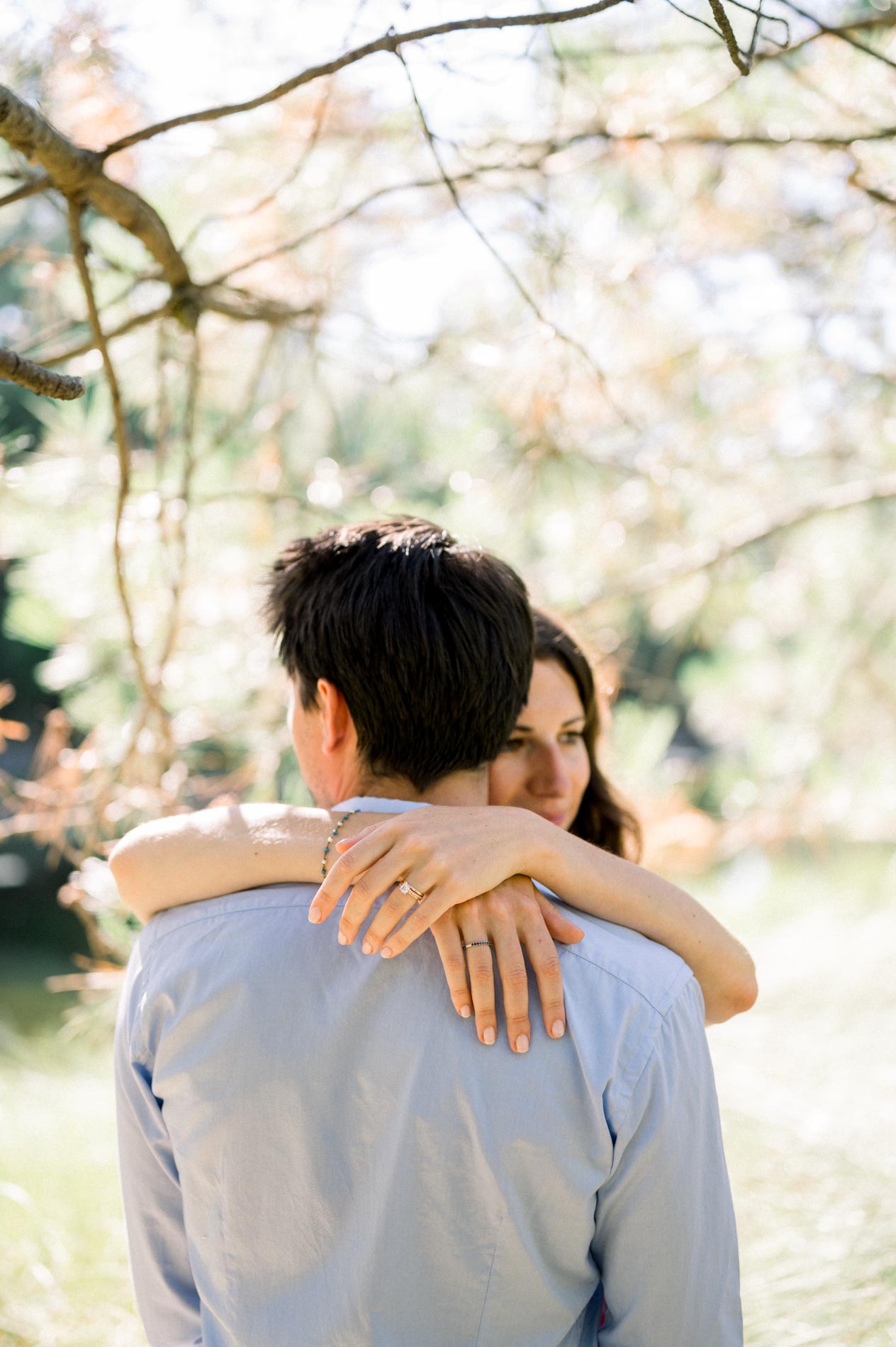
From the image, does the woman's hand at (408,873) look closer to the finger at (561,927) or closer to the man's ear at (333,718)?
the finger at (561,927)

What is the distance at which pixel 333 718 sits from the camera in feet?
3.72

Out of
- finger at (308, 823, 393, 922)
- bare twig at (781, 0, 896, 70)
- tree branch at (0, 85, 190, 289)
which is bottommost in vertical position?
finger at (308, 823, 393, 922)

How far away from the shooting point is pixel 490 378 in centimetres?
300

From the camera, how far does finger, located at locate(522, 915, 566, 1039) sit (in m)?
0.95

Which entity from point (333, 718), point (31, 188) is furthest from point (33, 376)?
point (31, 188)

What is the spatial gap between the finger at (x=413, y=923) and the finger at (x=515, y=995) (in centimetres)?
6

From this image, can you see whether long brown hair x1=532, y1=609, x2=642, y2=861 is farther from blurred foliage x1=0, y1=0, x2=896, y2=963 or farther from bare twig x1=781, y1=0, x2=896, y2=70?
bare twig x1=781, y1=0, x2=896, y2=70

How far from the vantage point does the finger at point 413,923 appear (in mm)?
915

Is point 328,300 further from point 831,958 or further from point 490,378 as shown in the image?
point 831,958

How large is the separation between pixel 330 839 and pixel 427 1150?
291mm

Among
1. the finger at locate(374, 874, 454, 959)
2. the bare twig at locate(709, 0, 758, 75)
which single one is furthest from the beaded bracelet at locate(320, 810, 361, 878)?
the bare twig at locate(709, 0, 758, 75)

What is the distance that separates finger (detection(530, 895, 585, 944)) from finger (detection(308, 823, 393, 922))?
0.60 feet

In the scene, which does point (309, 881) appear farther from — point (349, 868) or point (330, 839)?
point (349, 868)

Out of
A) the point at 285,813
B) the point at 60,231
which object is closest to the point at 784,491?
the point at 60,231
